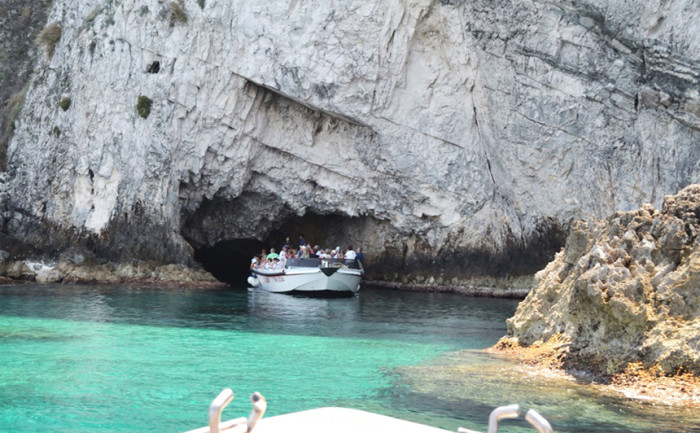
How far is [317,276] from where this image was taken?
31.3 metres

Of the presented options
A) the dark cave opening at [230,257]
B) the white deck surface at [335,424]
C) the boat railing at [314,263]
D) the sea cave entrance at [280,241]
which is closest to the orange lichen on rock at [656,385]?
the white deck surface at [335,424]

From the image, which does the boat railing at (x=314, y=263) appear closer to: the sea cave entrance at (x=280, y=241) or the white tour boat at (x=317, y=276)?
the white tour boat at (x=317, y=276)

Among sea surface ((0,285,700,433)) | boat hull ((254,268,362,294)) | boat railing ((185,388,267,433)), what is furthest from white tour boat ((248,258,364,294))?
boat railing ((185,388,267,433))

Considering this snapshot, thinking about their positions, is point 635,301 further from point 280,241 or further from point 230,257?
point 230,257

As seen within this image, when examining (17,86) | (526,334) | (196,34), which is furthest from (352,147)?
(526,334)

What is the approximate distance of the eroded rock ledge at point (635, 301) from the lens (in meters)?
12.3

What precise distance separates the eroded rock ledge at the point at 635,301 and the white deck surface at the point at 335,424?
26.6ft

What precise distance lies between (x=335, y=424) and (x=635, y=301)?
8.82m

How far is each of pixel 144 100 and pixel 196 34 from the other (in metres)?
3.36

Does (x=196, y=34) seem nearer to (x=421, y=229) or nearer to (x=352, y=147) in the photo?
(x=352, y=147)

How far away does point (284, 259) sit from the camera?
33.2 m

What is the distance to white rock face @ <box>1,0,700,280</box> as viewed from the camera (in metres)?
30.8

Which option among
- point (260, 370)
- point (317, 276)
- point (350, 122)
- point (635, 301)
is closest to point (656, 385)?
point (635, 301)

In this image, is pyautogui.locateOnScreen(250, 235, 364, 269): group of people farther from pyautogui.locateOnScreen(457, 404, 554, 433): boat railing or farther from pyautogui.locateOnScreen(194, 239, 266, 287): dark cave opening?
pyautogui.locateOnScreen(457, 404, 554, 433): boat railing
